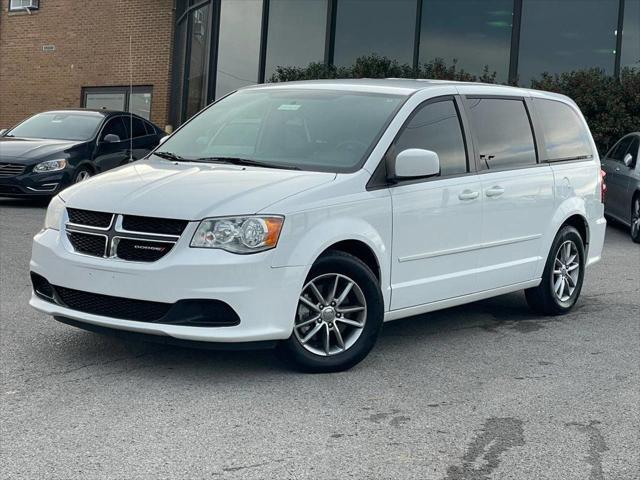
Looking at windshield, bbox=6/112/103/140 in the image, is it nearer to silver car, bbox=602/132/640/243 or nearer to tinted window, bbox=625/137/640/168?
silver car, bbox=602/132/640/243

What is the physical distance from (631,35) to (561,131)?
11072 millimetres

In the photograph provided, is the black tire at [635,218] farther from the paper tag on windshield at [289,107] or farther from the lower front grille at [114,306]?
the lower front grille at [114,306]

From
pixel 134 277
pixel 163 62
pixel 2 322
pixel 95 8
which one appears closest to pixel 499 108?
pixel 134 277

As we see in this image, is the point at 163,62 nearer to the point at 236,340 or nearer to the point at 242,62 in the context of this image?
the point at 242,62

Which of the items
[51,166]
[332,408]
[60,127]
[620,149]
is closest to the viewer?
[332,408]

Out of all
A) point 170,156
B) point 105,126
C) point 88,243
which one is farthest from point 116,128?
point 88,243

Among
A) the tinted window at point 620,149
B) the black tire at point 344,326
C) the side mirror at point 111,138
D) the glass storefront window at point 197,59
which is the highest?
the glass storefront window at point 197,59

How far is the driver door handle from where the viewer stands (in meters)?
6.71

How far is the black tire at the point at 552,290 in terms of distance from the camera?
7.57 meters

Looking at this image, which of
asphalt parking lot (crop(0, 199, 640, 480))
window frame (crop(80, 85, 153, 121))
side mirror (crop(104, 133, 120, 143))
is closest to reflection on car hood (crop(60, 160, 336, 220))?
asphalt parking lot (crop(0, 199, 640, 480))

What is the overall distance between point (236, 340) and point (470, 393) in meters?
1.31

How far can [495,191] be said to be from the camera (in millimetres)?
6770

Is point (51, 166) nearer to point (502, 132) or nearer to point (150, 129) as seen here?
point (150, 129)

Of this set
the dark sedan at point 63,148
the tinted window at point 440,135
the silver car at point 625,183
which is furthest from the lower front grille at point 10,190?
the tinted window at point 440,135
